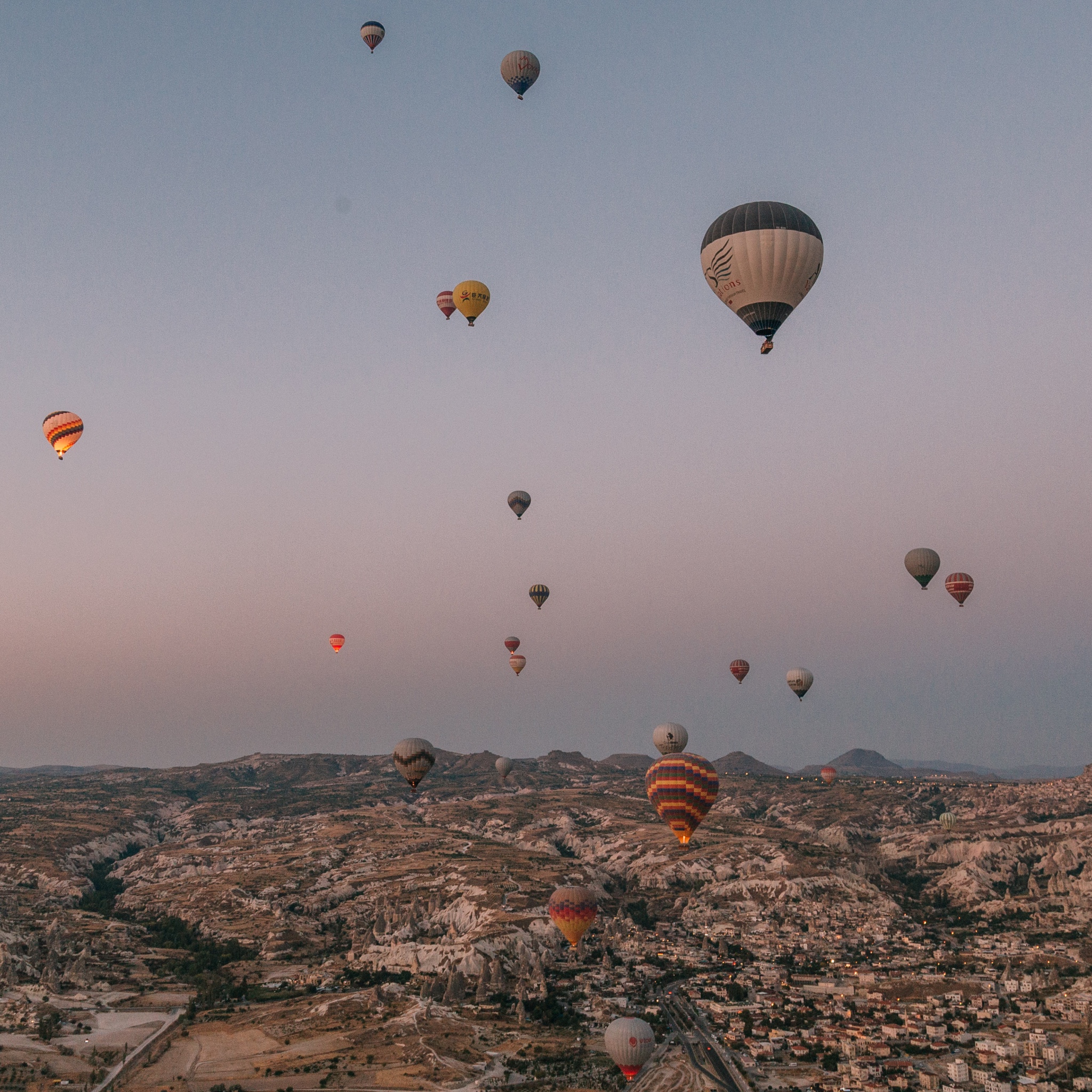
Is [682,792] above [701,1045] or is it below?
above

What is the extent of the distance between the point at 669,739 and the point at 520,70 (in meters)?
61.7

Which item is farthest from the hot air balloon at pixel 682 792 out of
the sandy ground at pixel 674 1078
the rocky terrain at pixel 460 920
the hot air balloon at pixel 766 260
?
the hot air balloon at pixel 766 260

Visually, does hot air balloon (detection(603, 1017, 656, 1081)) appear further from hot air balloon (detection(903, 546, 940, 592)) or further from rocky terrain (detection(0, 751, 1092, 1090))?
hot air balloon (detection(903, 546, 940, 592))

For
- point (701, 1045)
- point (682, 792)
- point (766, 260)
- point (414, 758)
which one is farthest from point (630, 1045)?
point (766, 260)

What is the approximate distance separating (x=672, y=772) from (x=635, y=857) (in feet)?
350

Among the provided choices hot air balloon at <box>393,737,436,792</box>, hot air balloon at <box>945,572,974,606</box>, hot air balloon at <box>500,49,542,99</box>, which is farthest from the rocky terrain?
hot air balloon at <box>500,49,542,99</box>

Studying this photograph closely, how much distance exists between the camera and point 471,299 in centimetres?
8519

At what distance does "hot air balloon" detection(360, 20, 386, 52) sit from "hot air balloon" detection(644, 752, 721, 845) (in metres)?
64.5

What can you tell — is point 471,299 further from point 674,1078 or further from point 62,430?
point 674,1078

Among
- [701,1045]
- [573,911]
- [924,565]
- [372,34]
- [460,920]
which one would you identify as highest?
[372,34]

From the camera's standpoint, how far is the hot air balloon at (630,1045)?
77.5 metres

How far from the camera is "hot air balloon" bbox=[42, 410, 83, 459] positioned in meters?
84.9

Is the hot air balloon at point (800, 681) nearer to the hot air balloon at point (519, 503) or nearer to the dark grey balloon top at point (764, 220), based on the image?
the hot air balloon at point (519, 503)

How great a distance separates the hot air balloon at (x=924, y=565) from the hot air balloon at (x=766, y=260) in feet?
158
